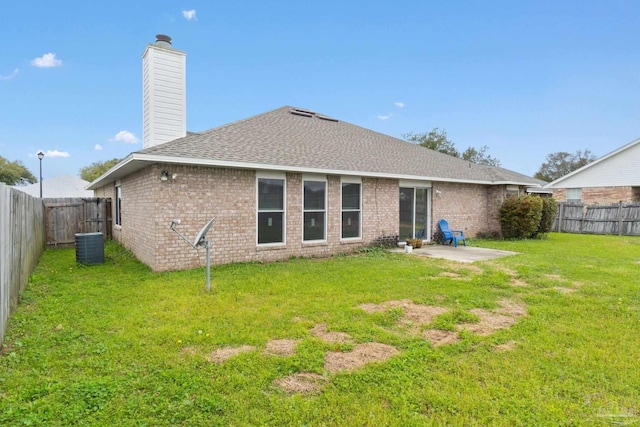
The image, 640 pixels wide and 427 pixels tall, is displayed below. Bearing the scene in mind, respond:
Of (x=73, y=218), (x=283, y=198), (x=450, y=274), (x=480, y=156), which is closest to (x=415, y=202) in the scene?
(x=450, y=274)

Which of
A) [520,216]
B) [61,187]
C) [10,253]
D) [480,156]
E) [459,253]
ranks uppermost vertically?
[480,156]

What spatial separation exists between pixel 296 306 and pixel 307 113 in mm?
10426

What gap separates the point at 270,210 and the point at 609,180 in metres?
22.9

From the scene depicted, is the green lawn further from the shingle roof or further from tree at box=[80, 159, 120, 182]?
tree at box=[80, 159, 120, 182]

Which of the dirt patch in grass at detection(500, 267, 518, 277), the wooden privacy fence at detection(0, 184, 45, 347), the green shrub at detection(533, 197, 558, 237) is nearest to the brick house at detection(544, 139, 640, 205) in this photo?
the green shrub at detection(533, 197, 558, 237)

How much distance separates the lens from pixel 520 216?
13.5m

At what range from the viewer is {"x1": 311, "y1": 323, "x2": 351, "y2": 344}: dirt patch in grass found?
400 cm

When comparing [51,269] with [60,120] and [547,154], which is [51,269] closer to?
[60,120]

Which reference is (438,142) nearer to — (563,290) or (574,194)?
(574,194)

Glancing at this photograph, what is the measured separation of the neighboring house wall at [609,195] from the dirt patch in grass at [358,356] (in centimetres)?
2189

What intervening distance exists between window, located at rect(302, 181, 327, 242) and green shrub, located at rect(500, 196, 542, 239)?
328 inches

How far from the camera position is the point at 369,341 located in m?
3.99

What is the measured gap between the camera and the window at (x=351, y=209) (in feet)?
33.8

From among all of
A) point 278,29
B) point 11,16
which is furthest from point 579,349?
point 11,16
